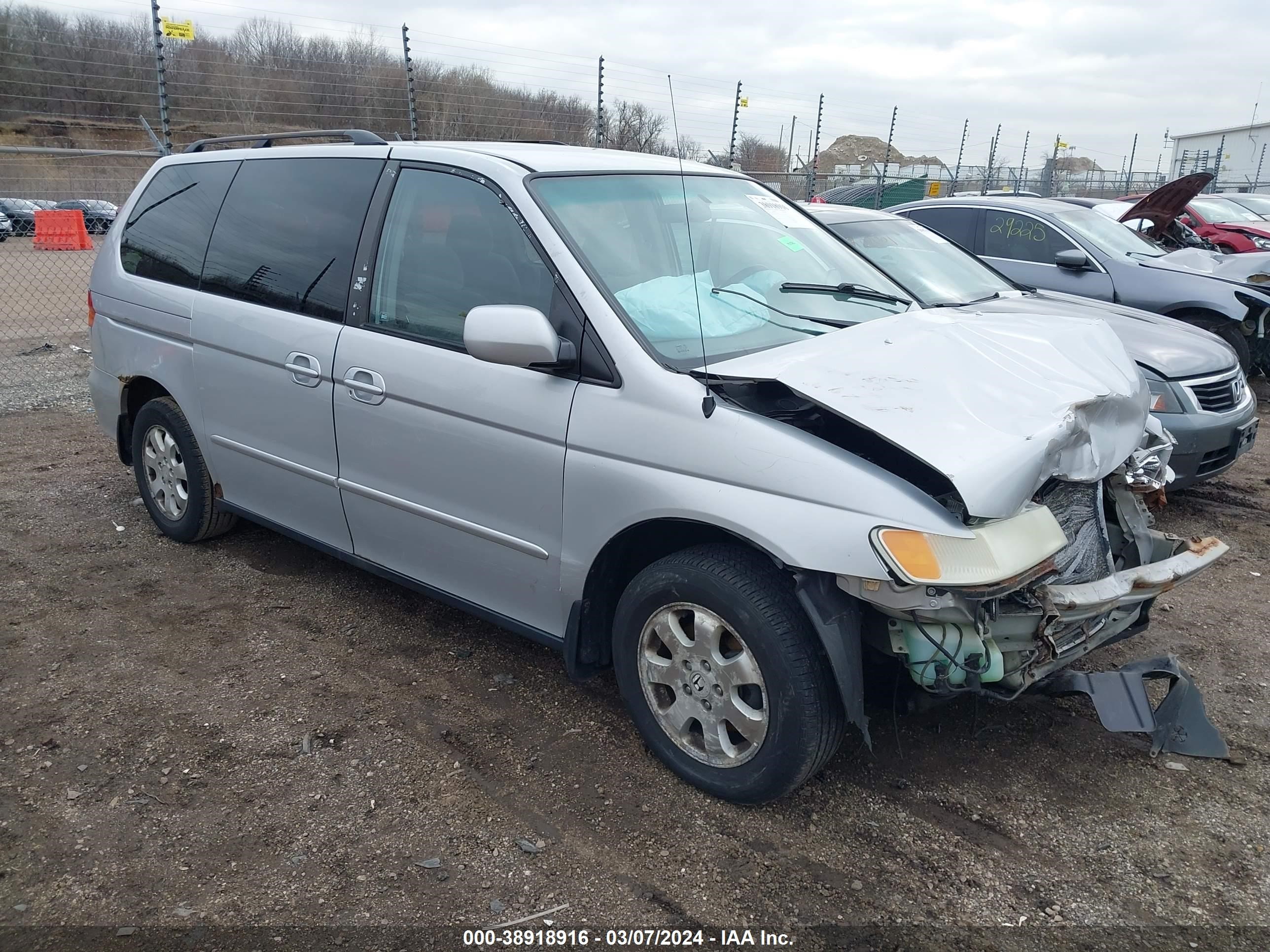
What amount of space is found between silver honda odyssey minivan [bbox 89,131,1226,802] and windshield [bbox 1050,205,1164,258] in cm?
507

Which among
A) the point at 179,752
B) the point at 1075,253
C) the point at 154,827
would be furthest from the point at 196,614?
the point at 1075,253

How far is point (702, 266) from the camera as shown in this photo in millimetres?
3385

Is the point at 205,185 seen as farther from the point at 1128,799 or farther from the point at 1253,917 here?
the point at 1253,917

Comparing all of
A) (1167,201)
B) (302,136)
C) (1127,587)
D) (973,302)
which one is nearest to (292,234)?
(302,136)

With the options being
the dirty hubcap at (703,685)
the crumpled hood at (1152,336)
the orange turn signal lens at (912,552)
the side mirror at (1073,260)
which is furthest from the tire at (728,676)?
the side mirror at (1073,260)

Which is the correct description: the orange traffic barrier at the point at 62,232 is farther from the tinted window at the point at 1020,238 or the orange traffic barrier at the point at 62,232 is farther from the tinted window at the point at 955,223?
the tinted window at the point at 1020,238

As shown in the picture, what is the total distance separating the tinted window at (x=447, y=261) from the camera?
322 centimetres

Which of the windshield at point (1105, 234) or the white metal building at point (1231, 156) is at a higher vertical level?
the white metal building at point (1231, 156)

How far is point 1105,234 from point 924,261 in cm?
304

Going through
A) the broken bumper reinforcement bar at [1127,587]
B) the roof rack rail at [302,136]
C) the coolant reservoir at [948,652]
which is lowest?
the coolant reservoir at [948,652]

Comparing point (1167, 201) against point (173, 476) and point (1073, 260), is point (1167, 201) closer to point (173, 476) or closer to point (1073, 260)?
point (1073, 260)

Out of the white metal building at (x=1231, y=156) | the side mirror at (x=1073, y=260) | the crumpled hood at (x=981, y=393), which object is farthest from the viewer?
the white metal building at (x=1231, y=156)

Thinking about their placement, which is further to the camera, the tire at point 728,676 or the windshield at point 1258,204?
the windshield at point 1258,204

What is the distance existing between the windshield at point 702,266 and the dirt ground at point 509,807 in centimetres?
136
